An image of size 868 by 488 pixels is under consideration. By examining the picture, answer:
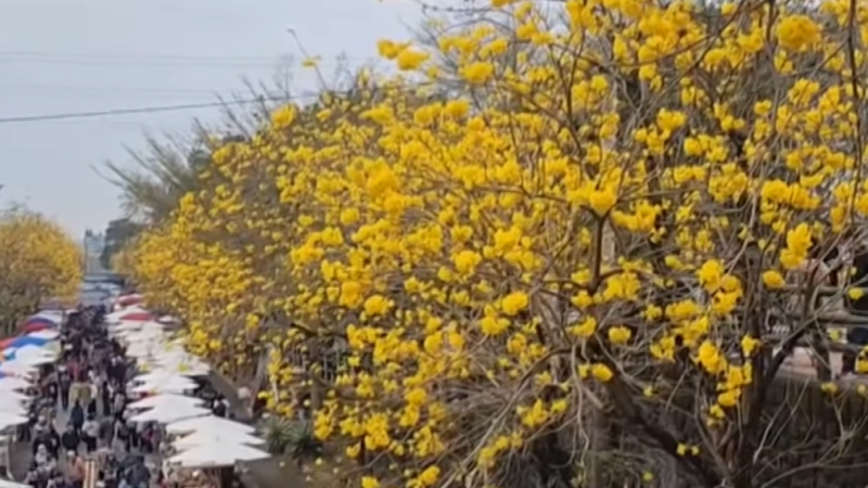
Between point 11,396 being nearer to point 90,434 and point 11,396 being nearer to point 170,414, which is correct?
point 90,434

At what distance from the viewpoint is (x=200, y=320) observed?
16359 mm

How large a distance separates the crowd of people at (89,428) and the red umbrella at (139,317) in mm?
989

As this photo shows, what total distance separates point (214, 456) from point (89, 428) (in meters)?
7.93

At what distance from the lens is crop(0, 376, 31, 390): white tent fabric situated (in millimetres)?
24266

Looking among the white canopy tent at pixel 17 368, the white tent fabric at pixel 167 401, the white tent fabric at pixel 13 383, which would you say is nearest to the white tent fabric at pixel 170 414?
the white tent fabric at pixel 167 401

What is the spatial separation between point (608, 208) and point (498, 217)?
5.17 feet

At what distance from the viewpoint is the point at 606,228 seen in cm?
671

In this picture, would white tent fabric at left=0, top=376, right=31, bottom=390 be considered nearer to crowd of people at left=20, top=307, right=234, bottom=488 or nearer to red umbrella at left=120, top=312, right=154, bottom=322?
crowd of people at left=20, top=307, right=234, bottom=488

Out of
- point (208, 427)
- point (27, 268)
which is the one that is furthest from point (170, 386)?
point (27, 268)

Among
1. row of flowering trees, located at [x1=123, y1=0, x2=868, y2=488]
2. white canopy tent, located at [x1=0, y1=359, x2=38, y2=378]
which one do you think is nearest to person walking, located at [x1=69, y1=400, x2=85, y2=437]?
white canopy tent, located at [x1=0, y1=359, x2=38, y2=378]

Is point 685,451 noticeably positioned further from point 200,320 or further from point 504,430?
point 200,320

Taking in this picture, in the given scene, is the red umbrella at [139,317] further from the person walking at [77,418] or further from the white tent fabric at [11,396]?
the white tent fabric at [11,396]

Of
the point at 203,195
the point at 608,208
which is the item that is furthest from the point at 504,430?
the point at 203,195

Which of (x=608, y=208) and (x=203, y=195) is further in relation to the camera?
(x=203, y=195)
